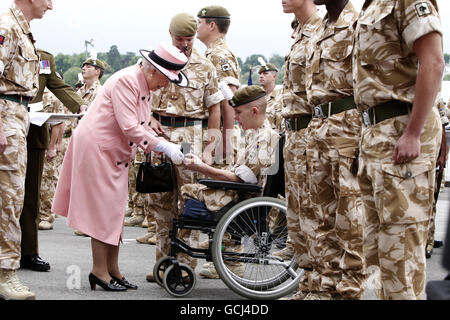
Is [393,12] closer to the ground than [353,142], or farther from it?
farther from it

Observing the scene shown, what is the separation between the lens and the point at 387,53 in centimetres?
324

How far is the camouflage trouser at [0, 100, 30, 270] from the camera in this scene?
477 cm

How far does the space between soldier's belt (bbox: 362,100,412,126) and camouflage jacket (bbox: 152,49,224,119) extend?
250cm

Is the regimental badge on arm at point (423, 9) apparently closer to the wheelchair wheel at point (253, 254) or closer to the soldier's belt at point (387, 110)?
the soldier's belt at point (387, 110)

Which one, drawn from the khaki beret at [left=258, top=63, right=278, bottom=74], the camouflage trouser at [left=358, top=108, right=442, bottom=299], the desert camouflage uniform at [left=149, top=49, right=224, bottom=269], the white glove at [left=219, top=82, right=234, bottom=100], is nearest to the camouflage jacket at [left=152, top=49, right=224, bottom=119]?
the desert camouflage uniform at [left=149, top=49, right=224, bottom=269]

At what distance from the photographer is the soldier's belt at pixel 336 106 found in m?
4.12

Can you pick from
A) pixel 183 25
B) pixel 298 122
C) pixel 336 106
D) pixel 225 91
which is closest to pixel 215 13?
pixel 225 91

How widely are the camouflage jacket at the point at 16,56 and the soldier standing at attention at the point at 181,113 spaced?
1.01 metres

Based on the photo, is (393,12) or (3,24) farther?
(3,24)

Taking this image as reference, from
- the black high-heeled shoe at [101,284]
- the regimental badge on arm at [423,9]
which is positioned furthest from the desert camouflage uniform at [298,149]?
the regimental badge on arm at [423,9]

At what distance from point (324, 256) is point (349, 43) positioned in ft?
4.13

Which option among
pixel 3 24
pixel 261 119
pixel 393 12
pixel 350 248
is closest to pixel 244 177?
pixel 261 119
